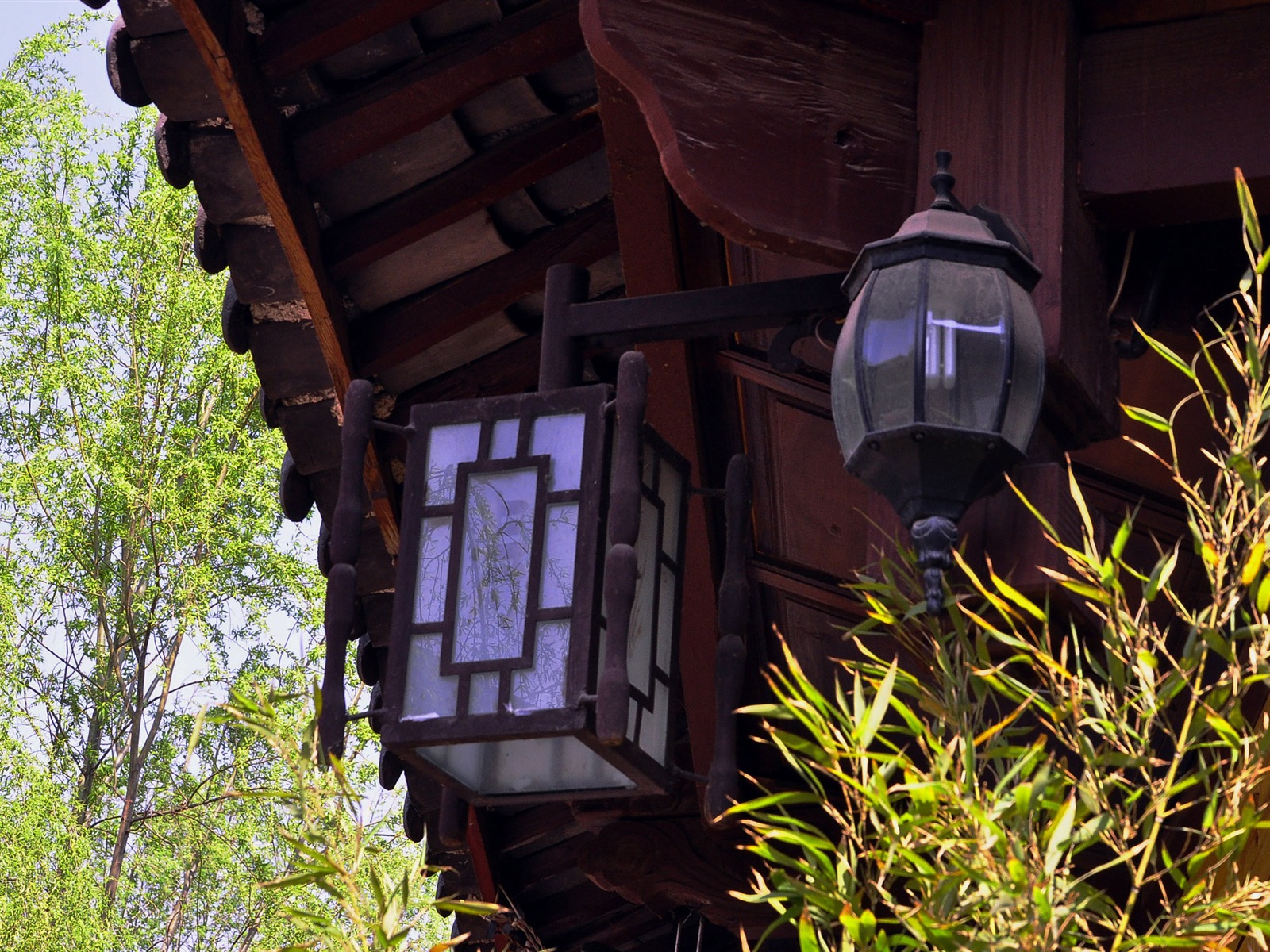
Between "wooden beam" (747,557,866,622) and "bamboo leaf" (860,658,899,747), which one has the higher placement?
"wooden beam" (747,557,866,622)

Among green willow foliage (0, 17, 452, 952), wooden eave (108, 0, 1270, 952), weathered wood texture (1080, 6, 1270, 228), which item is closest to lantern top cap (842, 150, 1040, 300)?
wooden eave (108, 0, 1270, 952)

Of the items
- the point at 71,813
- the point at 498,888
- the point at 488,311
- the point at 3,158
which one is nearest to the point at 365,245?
the point at 488,311

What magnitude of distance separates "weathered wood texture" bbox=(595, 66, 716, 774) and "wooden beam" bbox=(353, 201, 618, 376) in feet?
1.78

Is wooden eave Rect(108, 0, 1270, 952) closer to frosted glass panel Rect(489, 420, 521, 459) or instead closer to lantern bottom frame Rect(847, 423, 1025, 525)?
lantern bottom frame Rect(847, 423, 1025, 525)

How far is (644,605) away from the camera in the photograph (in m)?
2.97

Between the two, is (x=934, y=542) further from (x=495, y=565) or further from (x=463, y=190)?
(x=463, y=190)

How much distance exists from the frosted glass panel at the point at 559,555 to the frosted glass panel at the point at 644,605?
149 millimetres

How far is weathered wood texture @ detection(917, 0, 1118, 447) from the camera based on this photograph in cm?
242

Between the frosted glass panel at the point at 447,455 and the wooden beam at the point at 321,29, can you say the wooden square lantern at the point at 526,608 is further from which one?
the wooden beam at the point at 321,29

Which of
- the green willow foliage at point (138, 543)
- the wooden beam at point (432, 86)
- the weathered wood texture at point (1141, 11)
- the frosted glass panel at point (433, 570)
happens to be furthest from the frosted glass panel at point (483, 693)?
the green willow foliage at point (138, 543)

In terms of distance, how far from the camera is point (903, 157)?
2611mm

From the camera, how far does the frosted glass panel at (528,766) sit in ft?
→ 9.36

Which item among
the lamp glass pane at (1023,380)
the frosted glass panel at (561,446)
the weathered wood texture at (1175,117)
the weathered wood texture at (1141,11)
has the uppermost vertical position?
the weathered wood texture at (1141,11)

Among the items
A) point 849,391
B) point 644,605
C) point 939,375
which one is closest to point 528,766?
point 644,605
